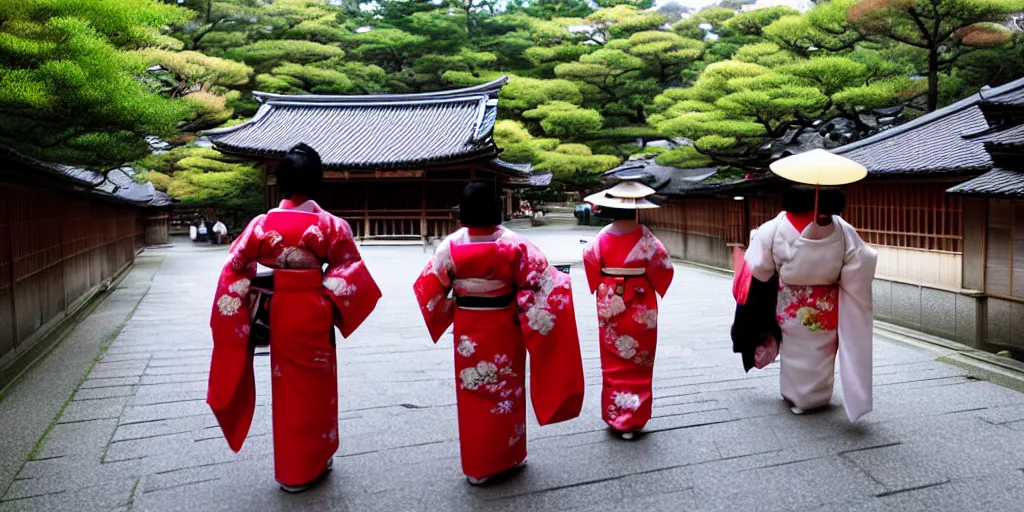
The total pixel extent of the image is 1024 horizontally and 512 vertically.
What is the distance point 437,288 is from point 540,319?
59cm

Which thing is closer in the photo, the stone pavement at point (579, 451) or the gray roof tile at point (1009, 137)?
the stone pavement at point (579, 451)

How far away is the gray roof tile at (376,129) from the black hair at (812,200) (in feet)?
57.5

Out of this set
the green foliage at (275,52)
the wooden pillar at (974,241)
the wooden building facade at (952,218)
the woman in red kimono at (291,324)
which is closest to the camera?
Answer: the woman in red kimono at (291,324)

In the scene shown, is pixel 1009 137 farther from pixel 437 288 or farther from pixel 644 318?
pixel 437 288

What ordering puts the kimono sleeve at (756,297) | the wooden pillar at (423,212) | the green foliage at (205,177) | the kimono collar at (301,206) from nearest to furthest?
1. the kimono collar at (301,206)
2. the kimono sleeve at (756,297)
3. the wooden pillar at (423,212)
4. the green foliage at (205,177)

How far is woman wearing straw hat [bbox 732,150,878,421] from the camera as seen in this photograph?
14.5 ft

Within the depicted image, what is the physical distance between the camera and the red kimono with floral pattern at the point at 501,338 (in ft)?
11.9

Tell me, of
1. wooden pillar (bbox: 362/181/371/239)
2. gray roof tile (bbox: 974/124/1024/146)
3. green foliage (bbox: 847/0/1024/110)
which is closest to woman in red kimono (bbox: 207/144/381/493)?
gray roof tile (bbox: 974/124/1024/146)

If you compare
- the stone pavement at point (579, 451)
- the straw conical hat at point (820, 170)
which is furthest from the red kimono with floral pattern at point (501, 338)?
the straw conical hat at point (820, 170)

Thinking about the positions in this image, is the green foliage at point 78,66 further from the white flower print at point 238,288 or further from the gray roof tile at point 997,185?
the gray roof tile at point 997,185

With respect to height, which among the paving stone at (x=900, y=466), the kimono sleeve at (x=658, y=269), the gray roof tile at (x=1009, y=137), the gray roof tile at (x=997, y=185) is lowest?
the paving stone at (x=900, y=466)

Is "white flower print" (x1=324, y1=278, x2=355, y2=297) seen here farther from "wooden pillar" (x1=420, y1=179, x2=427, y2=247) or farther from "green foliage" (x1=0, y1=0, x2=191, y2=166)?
"wooden pillar" (x1=420, y1=179, x2=427, y2=247)

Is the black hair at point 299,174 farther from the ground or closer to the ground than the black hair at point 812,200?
farther from the ground

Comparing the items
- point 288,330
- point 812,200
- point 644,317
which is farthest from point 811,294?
point 288,330
